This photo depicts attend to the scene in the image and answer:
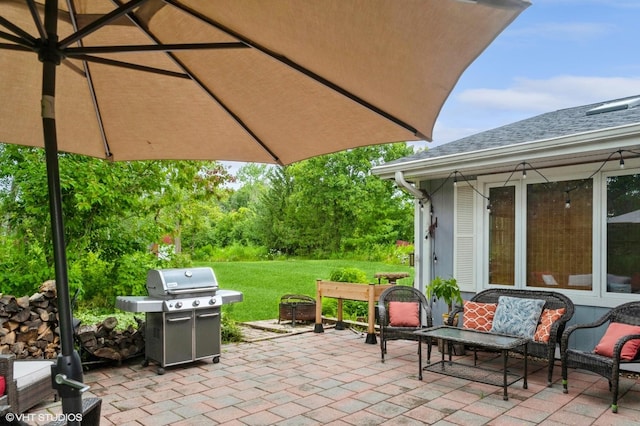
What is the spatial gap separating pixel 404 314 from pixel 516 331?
1278 millimetres

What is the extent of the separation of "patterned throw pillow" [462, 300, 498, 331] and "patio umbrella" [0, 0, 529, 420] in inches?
154

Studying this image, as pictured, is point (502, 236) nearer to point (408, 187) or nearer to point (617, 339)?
point (408, 187)

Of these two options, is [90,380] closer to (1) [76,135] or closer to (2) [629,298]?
(1) [76,135]

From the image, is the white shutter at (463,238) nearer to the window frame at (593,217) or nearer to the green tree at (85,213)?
the window frame at (593,217)

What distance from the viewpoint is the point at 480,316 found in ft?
18.1

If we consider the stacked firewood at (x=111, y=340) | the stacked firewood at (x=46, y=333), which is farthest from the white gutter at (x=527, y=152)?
the stacked firewood at (x=46, y=333)

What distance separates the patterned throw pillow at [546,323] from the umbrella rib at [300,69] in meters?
3.70

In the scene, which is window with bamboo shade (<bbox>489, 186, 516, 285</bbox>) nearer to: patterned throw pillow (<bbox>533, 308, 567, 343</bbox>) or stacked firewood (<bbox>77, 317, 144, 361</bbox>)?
patterned throw pillow (<bbox>533, 308, 567, 343</bbox>)

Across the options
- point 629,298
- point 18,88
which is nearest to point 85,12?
point 18,88

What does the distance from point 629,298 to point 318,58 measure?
4.88 m

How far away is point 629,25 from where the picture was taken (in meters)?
20.6

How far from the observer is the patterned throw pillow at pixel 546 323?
4.82m

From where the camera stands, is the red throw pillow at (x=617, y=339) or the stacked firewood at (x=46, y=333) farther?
the stacked firewood at (x=46, y=333)

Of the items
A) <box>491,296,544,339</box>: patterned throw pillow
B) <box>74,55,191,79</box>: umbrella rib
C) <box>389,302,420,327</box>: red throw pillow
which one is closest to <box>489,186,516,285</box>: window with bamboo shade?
<box>491,296,544,339</box>: patterned throw pillow
